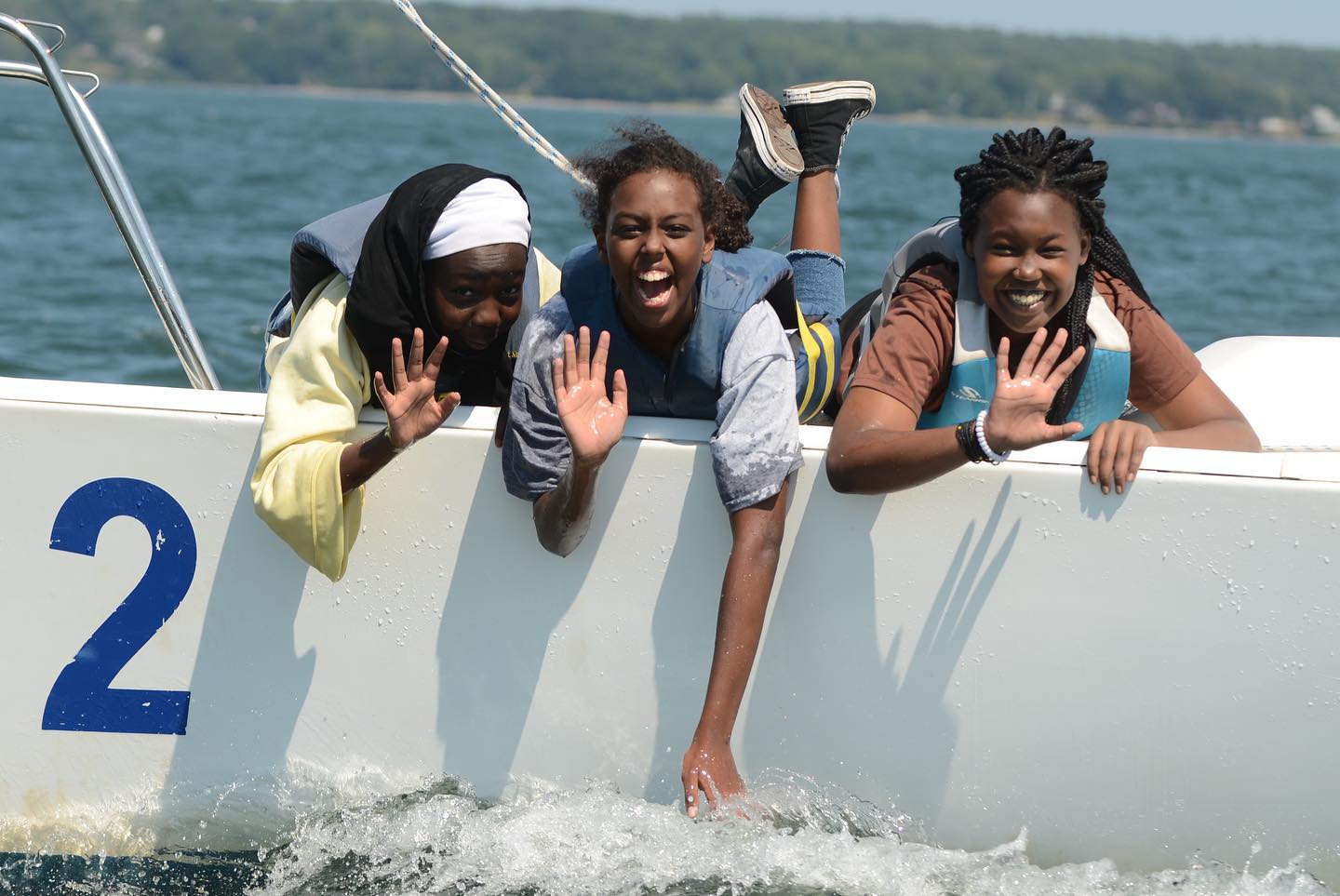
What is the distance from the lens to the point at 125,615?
2736 millimetres

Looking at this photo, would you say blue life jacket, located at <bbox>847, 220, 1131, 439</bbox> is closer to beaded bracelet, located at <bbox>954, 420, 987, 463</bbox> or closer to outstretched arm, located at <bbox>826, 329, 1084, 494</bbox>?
outstretched arm, located at <bbox>826, 329, 1084, 494</bbox>

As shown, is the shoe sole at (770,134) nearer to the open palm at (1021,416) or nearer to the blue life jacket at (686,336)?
the blue life jacket at (686,336)

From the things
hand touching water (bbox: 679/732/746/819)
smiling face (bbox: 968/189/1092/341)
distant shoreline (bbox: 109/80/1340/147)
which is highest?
distant shoreline (bbox: 109/80/1340/147)

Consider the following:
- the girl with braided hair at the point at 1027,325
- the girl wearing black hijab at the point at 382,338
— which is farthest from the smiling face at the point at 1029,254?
the girl wearing black hijab at the point at 382,338

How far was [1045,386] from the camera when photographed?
7.84 feet

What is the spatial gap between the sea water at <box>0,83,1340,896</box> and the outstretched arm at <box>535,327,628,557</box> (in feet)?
1.20

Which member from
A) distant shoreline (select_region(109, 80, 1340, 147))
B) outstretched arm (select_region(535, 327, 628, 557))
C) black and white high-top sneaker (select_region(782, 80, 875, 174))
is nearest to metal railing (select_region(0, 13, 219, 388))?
outstretched arm (select_region(535, 327, 628, 557))

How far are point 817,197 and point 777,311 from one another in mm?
771

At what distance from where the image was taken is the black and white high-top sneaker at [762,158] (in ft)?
11.0

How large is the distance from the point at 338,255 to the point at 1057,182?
4.23 ft

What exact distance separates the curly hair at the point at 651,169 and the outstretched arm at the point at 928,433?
0.41 meters

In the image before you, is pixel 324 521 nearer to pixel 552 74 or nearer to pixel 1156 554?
pixel 1156 554

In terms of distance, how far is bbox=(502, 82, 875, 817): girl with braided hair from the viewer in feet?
8.17

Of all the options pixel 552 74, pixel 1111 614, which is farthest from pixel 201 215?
pixel 552 74
